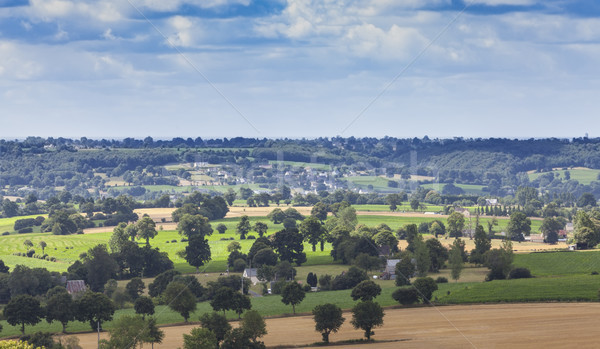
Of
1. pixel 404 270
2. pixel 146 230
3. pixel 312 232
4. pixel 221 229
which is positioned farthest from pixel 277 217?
pixel 404 270

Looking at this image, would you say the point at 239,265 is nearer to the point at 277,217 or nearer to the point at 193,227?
the point at 193,227

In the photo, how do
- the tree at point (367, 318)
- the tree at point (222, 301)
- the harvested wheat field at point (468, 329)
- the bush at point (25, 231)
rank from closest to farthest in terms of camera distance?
the harvested wheat field at point (468, 329) → the tree at point (367, 318) → the tree at point (222, 301) → the bush at point (25, 231)

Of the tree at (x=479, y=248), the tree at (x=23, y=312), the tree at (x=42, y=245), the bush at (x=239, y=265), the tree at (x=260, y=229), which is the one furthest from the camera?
the tree at (x=260, y=229)

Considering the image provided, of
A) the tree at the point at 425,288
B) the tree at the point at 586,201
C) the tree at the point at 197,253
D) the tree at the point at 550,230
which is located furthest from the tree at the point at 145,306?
the tree at the point at 586,201

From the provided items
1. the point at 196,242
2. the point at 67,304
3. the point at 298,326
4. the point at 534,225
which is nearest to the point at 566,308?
the point at 298,326

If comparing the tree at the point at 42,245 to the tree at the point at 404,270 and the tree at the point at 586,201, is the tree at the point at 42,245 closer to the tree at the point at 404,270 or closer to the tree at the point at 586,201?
the tree at the point at 404,270

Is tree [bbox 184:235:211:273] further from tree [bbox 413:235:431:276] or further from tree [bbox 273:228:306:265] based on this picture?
tree [bbox 413:235:431:276]
